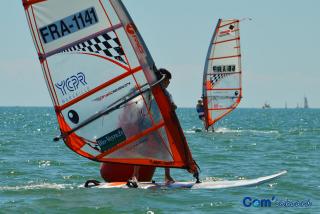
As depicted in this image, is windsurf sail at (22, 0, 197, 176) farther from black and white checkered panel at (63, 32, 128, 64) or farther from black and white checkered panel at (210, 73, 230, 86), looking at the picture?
black and white checkered panel at (210, 73, 230, 86)

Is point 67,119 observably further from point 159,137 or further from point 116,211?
point 116,211

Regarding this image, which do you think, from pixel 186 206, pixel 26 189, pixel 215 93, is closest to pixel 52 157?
pixel 26 189

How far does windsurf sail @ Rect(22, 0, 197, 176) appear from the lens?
12.2m

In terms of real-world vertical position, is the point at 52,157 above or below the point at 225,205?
below

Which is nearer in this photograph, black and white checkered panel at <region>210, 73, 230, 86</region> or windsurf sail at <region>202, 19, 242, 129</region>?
windsurf sail at <region>202, 19, 242, 129</region>

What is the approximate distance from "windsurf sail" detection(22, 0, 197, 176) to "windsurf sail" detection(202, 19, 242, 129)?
17871 mm

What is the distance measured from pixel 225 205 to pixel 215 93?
66.0 ft

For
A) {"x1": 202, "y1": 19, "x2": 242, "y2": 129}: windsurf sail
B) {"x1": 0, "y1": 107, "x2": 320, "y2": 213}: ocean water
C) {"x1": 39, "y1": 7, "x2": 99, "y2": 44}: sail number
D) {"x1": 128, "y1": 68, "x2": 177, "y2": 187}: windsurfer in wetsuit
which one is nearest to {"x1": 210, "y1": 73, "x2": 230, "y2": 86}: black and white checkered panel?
{"x1": 202, "y1": 19, "x2": 242, "y2": 129}: windsurf sail

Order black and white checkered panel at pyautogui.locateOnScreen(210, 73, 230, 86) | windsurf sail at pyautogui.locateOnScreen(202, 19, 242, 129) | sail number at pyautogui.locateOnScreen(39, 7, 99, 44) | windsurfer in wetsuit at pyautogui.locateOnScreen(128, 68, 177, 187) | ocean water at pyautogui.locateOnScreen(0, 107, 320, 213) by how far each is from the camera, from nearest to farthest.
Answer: ocean water at pyautogui.locateOnScreen(0, 107, 320, 213)
sail number at pyautogui.locateOnScreen(39, 7, 99, 44)
windsurfer in wetsuit at pyautogui.locateOnScreen(128, 68, 177, 187)
windsurf sail at pyautogui.locateOnScreen(202, 19, 242, 129)
black and white checkered panel at pyautogui.locateOnScreen(210, 73, 230, 86)

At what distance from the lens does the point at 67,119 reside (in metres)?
12.5

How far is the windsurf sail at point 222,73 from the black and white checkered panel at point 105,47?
18039 mm

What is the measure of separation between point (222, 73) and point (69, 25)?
63.0 ft

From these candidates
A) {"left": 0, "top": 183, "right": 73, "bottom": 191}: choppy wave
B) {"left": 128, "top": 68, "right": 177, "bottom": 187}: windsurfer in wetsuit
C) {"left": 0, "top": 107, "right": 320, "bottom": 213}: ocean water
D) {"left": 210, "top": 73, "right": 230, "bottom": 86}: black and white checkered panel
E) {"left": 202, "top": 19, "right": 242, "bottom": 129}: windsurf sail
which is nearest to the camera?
{"left": 0, "top": 107, "right": 320, "bottom": 213}: ocean water

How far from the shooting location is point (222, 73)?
102 ft
